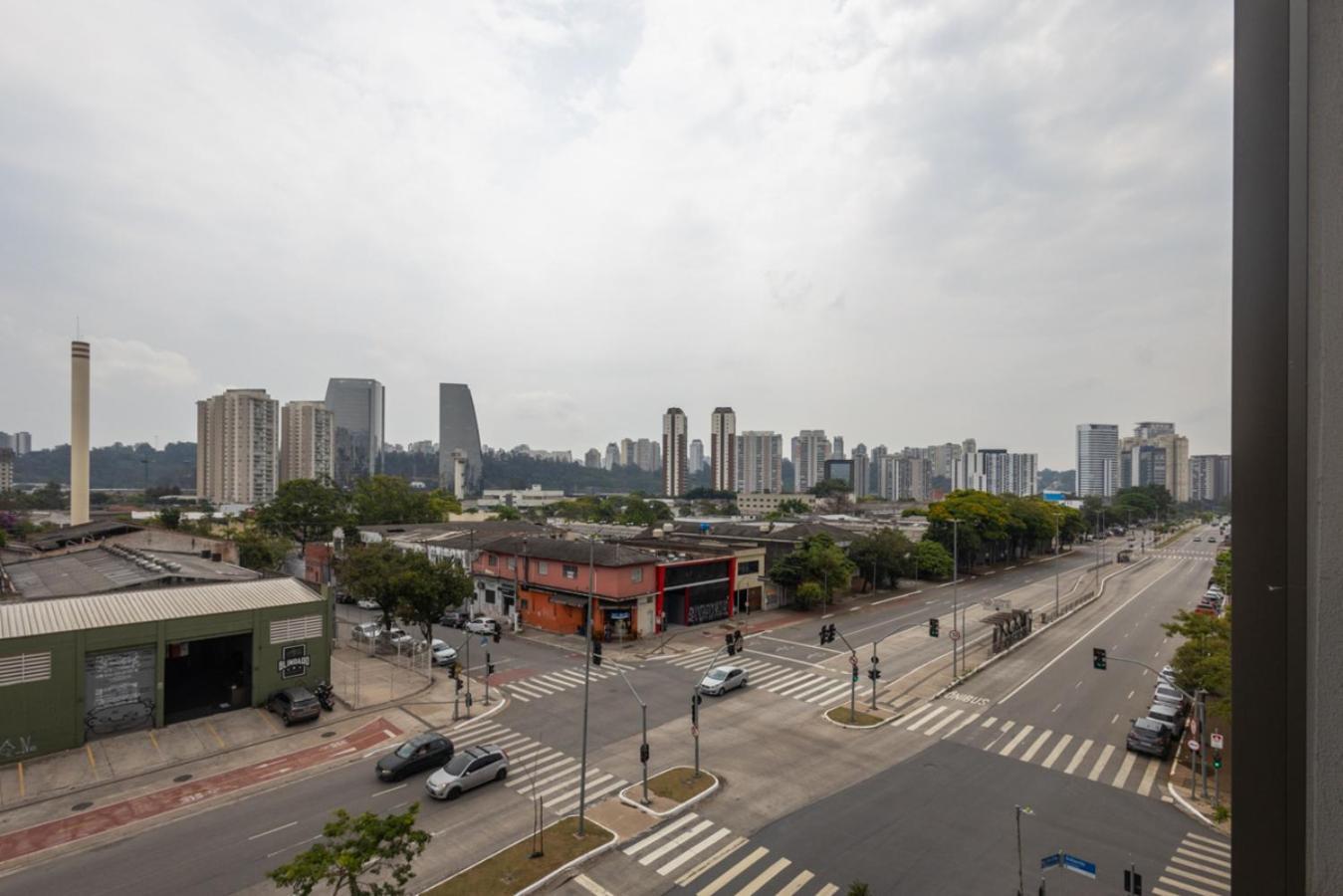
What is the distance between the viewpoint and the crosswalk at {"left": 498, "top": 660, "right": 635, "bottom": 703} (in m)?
33.3

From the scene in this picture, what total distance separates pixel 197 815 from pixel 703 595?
35.1 meters

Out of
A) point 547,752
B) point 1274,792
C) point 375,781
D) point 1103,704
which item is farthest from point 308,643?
point 1103,704

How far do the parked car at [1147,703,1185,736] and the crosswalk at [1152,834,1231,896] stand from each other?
8.88m

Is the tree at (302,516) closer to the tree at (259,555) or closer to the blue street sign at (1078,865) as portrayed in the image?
the tree at (259,555)

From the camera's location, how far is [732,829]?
790 inches

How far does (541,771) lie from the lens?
949 inches

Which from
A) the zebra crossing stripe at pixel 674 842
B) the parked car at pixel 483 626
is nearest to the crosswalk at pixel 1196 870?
the zebra crossing stripe at pixel 674 842

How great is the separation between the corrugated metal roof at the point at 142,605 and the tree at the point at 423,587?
434 centimetres

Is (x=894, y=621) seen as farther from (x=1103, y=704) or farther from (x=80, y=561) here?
(x=80, y=561)

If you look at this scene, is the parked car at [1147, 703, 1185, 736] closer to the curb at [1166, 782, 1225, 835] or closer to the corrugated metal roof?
the curb at [1166, 782, 1225, 835]

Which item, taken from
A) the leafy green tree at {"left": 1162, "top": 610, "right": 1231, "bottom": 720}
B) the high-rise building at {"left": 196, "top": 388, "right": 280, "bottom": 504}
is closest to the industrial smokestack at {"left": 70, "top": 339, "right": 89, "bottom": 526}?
the high-rise building at {"left": 196, "top": 388, "right": 280, "bottom": 504}

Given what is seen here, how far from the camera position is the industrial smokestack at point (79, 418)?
8038 cm

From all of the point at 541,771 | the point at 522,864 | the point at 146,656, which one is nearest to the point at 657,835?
the point at 522,864

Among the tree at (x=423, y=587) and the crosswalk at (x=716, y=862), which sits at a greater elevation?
the tree at (x=423, y=587)
